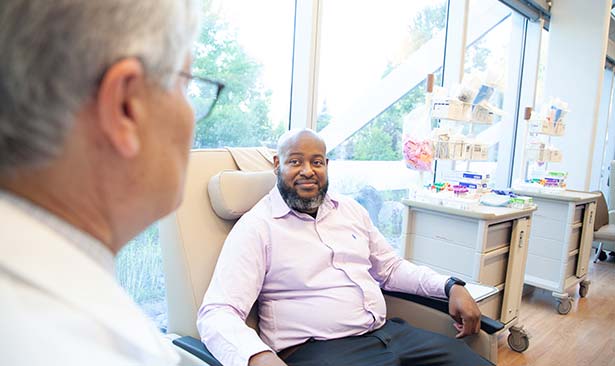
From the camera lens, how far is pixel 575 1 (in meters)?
4.14

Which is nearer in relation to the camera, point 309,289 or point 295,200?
point 309,289

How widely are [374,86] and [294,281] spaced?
1.70 metres

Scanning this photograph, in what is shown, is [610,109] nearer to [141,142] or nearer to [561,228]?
[561,228]

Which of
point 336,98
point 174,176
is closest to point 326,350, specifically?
point 174,176

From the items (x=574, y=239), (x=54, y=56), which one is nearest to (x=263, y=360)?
(x=54, y=56)

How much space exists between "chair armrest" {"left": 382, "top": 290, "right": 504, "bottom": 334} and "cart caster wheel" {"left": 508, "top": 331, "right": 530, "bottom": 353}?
1122 millimetres

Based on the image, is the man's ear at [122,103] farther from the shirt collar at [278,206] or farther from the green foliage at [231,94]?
the green foliage at [231,94]

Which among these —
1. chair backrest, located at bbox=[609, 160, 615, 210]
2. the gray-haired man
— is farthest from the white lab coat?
chair backrest, located at bbox=[609, 160, 615, 210]

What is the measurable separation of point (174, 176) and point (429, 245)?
6.52ft

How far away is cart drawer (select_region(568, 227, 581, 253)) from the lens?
3130mm

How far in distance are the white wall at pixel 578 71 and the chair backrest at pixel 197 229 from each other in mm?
3821

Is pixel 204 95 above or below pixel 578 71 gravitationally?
below

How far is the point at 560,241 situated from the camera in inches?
123

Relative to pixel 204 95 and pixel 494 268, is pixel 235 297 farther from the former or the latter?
pixel 494 268
